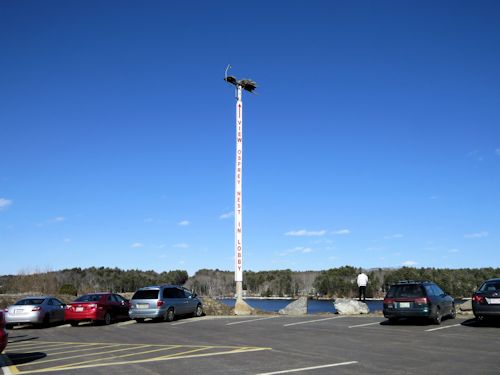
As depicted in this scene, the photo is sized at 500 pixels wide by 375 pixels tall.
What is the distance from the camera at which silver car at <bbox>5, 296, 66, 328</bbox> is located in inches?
877

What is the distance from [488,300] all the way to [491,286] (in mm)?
625

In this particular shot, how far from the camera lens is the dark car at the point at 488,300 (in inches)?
623

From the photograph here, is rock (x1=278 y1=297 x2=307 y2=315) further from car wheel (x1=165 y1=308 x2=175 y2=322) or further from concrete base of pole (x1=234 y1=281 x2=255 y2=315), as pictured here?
car wheel (x1=165 y1=308 x2=175 y2=322)

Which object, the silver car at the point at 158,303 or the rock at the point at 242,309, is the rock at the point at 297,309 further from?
the silver car at the point at 158,303

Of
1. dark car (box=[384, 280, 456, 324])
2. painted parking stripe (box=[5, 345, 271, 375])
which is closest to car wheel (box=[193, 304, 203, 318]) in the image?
dark car (box=[384, 280, 456, 324])

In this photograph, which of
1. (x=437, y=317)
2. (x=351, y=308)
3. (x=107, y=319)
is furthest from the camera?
(x=351, y=308)

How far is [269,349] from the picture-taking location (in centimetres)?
1295

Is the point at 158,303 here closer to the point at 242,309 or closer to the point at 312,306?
the point at 242,309

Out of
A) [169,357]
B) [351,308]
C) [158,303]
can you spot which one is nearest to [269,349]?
[169,357]

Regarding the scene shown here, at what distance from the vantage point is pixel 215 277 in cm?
16800

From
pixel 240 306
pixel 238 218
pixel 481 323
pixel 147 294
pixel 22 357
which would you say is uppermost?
pixel 238 218

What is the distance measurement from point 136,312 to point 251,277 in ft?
586

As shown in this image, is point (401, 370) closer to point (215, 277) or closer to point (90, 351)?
point (90, 351)

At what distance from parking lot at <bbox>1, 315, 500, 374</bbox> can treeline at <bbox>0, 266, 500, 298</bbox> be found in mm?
56276
